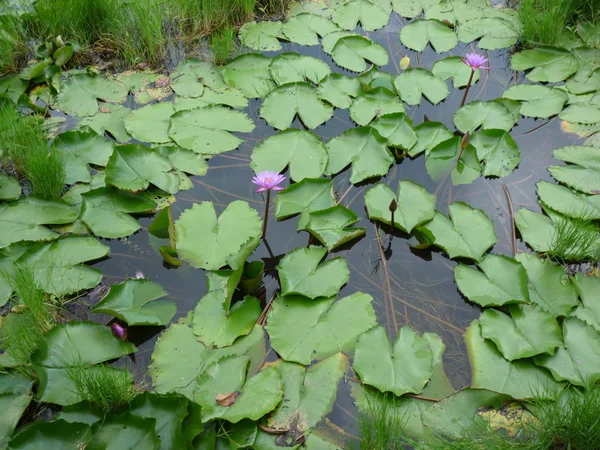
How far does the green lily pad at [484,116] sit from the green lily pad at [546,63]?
0.51 meters

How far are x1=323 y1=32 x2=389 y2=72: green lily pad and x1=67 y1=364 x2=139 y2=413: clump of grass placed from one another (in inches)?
98.1

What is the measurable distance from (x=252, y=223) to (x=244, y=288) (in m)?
0.37

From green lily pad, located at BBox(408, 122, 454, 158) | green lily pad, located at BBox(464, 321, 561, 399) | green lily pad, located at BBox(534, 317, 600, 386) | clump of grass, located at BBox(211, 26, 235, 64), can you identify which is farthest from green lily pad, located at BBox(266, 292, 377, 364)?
clump of grass, located at BBox(211, 26, 235, 64)

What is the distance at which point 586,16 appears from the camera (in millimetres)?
3812

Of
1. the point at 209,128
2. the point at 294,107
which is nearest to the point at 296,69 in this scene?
the point at 294,107

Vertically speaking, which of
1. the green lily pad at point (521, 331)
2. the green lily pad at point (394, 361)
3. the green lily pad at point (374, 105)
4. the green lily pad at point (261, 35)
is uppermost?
A: the green lily pad at point (261, 35)

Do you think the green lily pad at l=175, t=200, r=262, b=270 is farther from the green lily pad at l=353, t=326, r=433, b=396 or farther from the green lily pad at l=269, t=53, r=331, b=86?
the green lily pad at l=269, t=53, r=331, b=86

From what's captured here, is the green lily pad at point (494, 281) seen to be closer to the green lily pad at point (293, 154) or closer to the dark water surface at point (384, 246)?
the dark water surface at point (384, 246)

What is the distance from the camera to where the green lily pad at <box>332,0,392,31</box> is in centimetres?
386

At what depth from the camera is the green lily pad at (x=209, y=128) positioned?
9.57 feet

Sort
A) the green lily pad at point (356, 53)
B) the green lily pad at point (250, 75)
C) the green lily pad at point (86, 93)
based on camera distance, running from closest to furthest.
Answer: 1. the green lily pad at point (86, 93)
2. the green lily pad at point (250, 75)
3. the green lily pad at point (356, 53)

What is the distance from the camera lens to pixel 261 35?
3766 mm

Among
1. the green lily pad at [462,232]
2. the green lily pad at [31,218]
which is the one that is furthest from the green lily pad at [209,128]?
the green lily pad at [462,232]

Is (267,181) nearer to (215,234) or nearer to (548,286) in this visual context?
(215,234)
